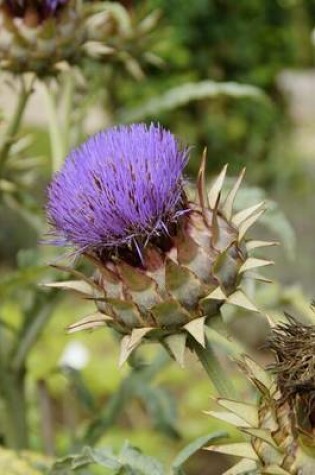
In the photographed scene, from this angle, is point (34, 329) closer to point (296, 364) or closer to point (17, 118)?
point (17, 118)

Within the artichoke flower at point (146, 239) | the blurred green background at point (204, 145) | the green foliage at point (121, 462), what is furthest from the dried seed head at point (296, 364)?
the blurred green background at point (204, 145)

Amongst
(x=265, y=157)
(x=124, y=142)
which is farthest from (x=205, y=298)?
(x=265, y=157)

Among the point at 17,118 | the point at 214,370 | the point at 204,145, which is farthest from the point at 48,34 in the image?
the point at 204,145

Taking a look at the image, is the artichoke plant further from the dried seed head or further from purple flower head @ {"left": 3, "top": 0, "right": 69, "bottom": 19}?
the dried seed head

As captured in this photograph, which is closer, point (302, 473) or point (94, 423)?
point (302, 473)

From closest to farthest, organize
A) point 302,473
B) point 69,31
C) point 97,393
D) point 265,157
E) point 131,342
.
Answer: point 302,473 < point 131,342 < point 69,31 < point 97,393 < point 265,157

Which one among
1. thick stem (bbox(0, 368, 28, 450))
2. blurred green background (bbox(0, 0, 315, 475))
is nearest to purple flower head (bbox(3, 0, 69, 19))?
thick stem (bbox(0, 368, 28, 450))

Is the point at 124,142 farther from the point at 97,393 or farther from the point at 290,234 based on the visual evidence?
the point at 97,393
